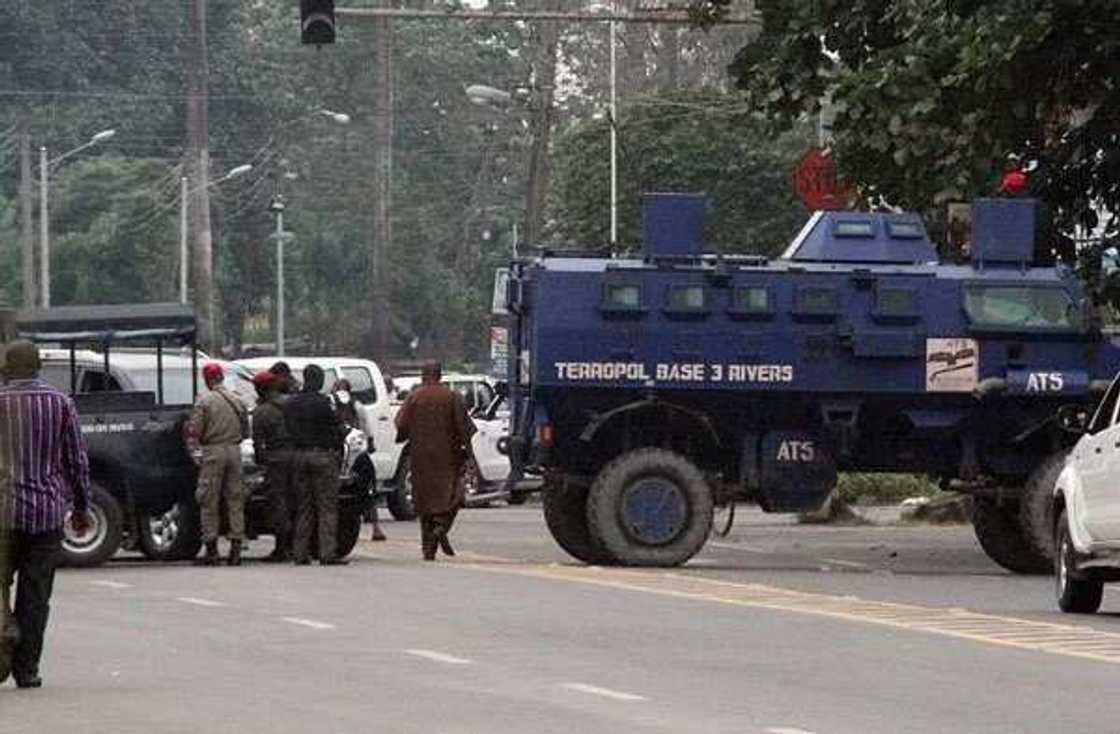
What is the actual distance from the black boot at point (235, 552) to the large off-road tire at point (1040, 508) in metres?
6.56


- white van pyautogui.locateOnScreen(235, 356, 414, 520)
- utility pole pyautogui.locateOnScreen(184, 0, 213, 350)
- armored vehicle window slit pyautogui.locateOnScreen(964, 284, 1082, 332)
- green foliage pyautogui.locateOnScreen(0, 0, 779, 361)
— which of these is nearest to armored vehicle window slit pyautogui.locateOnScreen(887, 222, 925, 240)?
armored vehicle window slit pyautogui.locateOnScreen(964, 284, 1082, 332)

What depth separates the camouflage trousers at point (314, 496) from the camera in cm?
2889

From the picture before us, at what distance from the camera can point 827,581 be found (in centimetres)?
2758

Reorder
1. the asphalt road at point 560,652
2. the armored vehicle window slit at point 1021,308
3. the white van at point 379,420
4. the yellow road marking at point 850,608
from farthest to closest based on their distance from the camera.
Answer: the white van at point 379,420, the armored vehicle window slit at point 1021,308, the yellow road marking at point 850,608, the asphalt road at point 560,652

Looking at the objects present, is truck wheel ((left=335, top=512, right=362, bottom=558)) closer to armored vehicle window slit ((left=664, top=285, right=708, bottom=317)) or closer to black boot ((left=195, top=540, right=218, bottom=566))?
black boot ((left=195, top=540, right=218, bottom=566))

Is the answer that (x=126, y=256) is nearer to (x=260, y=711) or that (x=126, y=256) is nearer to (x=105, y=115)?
(x=105, y=115)

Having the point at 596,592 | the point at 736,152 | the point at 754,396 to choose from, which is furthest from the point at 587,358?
the point at 736,152

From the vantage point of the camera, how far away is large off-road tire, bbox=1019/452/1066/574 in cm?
2903

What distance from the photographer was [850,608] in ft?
74.6

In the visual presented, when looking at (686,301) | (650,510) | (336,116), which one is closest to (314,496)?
(650,510)

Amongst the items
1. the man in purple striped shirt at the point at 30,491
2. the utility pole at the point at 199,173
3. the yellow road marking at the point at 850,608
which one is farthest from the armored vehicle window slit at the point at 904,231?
the utility pole at the point at 199,173

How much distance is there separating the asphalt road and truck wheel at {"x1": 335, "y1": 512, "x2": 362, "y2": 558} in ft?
3.59

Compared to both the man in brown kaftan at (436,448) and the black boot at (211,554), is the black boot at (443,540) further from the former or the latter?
the black boot at (211,554)

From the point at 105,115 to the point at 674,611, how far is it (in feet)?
237
